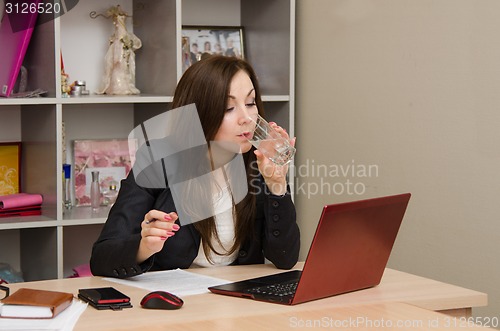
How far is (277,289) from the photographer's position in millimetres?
1821

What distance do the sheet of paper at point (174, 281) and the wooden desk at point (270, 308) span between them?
0.12 ft

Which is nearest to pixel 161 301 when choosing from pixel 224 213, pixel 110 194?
pixel 224 213

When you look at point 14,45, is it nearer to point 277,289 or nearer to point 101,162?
point 101,162

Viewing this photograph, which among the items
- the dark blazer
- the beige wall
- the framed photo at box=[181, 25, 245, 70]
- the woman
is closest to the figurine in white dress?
the framed photo at box=[181, 25, 245, 70]

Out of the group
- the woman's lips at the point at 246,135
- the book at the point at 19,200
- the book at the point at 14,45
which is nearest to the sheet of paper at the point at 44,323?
the woman's lips at the point at 246,135

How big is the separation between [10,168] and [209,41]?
1.02 m

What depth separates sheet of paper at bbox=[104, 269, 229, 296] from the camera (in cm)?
185

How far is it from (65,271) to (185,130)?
53.1 inches

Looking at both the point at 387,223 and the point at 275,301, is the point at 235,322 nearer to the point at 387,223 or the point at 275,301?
the point at 275,301

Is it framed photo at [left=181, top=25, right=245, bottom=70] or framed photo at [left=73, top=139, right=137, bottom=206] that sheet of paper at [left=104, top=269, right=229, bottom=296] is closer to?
framed photo at [left=73, top=139, right=137, bottom=206]

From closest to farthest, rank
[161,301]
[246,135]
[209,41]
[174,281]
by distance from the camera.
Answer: [161,301]
[174,281]
[246,135]
[209,41]

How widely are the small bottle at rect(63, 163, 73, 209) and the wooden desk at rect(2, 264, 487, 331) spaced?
1245mm

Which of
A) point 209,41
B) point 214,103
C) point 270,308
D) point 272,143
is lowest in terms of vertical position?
point 270,308

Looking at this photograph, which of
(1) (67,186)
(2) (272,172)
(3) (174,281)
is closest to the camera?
(3) (174,281)
